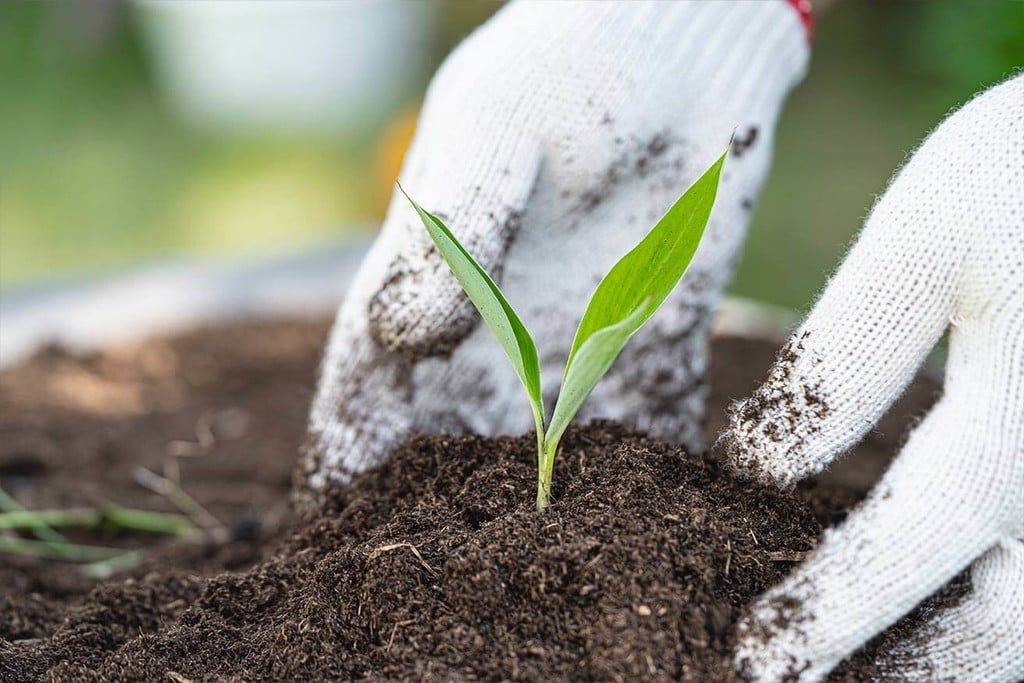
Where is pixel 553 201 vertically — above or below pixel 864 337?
above

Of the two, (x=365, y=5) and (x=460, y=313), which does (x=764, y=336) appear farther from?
(x=365, y=5)

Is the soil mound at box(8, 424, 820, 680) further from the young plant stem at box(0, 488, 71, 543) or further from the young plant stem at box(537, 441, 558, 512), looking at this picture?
the young plant stem at box(0, 488, 71, 543)

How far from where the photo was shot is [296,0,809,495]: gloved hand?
109 cm

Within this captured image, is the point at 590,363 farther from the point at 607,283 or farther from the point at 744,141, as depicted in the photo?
the point at 744,141

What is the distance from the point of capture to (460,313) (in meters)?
1.08

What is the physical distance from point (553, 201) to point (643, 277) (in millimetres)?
442

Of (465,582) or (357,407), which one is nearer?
(465,582)

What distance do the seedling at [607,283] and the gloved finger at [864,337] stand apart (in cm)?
18

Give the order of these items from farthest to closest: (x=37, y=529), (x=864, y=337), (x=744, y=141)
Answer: (x=37, y=529)
(x=744, y=141)
(x=864, y=337)

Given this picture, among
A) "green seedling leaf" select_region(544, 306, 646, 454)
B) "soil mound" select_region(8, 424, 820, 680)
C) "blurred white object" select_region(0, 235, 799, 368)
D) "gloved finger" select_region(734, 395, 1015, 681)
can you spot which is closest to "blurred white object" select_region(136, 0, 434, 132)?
"blurred white object" select_region(0, 235, 799, 368)

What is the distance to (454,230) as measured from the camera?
1.07 m

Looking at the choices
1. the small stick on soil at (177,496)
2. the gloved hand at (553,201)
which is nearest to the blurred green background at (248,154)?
the small stick on soil at (177,496)

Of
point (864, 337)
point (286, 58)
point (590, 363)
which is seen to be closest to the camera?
point (590, 363)

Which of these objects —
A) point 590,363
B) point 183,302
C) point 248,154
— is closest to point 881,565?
point 590,363
